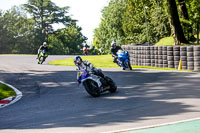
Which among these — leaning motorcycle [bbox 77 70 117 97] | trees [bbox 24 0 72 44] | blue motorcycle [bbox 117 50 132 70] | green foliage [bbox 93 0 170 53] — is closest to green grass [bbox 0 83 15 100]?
leaning motorcycle [bbox 77 70 117 97]

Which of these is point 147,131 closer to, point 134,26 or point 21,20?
point 134,26

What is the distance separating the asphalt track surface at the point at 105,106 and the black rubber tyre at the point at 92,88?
0.22m

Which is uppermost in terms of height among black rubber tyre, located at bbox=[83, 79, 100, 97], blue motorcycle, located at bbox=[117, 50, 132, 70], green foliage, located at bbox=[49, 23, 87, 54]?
green foliage, located at bbox=[49, 23, 87, 54]

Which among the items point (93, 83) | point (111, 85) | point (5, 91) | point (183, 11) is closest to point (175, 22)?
point (183, 11)

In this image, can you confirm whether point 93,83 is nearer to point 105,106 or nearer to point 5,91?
point 105,106

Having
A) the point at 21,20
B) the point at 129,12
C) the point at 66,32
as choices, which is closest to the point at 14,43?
the point at 21,20

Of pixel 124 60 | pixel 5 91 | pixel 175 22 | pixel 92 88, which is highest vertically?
pixel 175 22

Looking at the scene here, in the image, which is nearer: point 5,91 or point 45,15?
point 5,91

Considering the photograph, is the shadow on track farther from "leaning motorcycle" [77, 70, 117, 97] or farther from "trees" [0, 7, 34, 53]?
"trees" [0, 7, 34, 53]

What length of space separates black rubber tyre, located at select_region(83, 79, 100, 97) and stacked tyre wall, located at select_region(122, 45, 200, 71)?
830 cm

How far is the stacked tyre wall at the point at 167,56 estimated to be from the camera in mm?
19097

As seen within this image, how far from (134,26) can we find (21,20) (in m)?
30.2

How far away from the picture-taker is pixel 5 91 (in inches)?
600

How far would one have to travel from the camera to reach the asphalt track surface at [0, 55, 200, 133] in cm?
832
